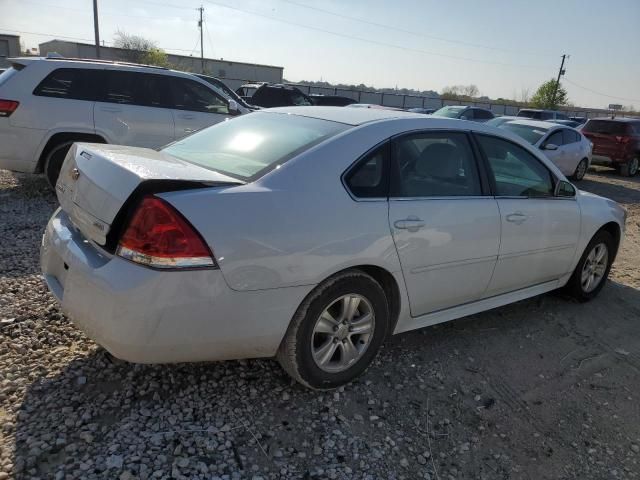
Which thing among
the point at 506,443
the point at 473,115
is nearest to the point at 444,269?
the point at 506,443

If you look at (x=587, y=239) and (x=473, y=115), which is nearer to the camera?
(x=587, y=239)

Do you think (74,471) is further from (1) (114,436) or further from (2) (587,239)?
(2) (587,239)

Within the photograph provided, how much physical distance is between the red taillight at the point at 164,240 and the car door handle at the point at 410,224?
3.81 ft

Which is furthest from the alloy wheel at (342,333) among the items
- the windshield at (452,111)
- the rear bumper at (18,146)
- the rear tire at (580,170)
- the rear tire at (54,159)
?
the windshield at (452,111)

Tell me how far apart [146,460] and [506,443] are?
1.82 metres

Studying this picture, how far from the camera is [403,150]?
318 cm

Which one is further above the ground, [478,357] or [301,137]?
[301,137]

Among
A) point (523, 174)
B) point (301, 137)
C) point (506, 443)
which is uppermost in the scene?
point (301, 137)

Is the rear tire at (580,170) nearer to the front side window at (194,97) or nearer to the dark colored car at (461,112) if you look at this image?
the dark colored car at (461,112)

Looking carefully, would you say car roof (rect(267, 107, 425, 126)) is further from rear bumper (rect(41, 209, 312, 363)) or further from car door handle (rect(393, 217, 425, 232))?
rear bumper (rect(41, 209, 312, 363))

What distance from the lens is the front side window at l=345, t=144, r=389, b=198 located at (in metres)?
2.89

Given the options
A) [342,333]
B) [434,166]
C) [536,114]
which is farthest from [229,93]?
[536,114]

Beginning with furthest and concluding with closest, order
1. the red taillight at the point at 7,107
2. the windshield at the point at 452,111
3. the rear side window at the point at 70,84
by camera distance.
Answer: the windshield at the point at 452,111, the rear side window at the point at 70,84, the red taillight at the point at 7,107

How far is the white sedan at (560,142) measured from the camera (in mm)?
11930
